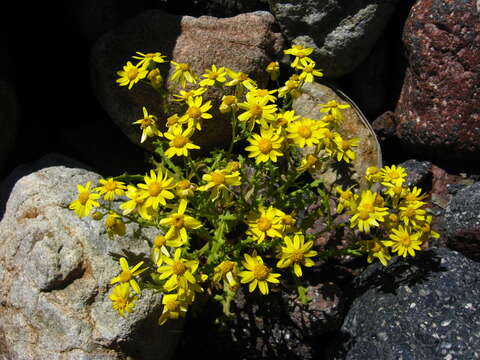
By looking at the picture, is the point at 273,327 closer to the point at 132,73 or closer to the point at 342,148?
the point at 342,148

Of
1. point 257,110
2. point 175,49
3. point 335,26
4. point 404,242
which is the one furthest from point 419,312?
point 175,49

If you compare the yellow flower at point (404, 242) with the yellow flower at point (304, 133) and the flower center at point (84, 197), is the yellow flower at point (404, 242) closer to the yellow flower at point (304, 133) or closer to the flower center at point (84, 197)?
the yellow flower at point (304, 133)

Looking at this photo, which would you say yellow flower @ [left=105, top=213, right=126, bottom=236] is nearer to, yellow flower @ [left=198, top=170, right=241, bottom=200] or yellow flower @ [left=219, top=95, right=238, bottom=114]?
yellow flower @ [left=198, top=170, right=241, bottom=200]

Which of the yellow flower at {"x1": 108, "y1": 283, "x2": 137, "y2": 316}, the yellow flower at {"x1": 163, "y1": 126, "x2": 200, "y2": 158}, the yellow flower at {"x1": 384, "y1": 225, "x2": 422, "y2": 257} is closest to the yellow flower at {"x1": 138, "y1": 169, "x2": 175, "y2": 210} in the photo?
the yellow flower at {"x1": 163, "y1": 126, "x2": 200, "y2": 158}

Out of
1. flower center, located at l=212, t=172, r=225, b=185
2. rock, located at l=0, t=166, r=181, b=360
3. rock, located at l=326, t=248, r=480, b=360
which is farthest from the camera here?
rock, located at l=0, t=166, r=181, b=360

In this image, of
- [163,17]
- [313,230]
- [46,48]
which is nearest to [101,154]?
[46,48]

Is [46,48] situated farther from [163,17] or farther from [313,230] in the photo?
[313,230]

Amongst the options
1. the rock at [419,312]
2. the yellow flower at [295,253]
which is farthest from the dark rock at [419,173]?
the yellow flower at [295,253]
